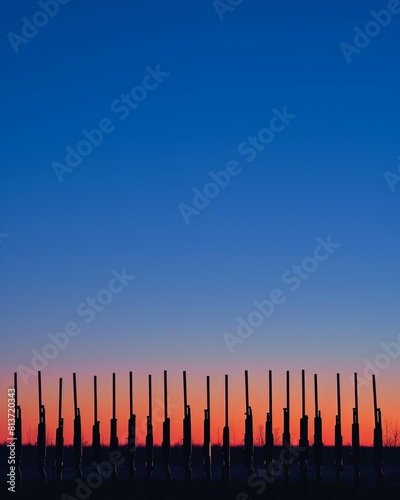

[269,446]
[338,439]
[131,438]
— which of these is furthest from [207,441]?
[338,439]

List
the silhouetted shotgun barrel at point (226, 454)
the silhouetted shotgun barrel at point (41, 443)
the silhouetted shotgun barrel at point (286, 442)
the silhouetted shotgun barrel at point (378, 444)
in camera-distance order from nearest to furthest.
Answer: the silhouetted shotgun barrel at point (41, 443)
the silhouetted shotgun barrel at point (286, 442)
the silhouetted shotgun barrel at point (226, 454)
the silhouetted shotgun barrel at point (378, 444)

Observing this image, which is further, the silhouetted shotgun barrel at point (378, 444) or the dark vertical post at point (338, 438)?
the dark vertical post at point (338, 438)

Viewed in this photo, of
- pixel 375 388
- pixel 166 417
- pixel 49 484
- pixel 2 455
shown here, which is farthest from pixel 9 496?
pixel 2 455

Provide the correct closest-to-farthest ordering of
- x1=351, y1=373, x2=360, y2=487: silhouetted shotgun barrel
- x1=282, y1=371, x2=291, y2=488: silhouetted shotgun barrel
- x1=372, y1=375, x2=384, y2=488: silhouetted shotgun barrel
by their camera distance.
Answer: x1=282, y1=371, x2=291, y2=488: silhouetted shotgun barrel, x1=372, y1=375, x2=384, y2=488: silhouetted shotgun barrel, x1=351, y1=373, x2=360, y2=487: silhouetted shotgun barrel

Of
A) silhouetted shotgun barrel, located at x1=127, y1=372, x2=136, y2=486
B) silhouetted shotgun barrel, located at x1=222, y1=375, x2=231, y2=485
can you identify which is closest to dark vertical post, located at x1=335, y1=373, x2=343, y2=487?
silhouetted shotgun barrel, located at x1=222, y1=375, x2=231, y2=485

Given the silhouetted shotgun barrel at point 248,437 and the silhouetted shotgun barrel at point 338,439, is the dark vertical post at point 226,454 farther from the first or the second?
the silhouetted shotgun barrel at point 338,439

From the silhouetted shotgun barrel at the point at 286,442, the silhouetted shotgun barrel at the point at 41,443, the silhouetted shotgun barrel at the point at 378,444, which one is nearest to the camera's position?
the silhouetted shotgun barrel at the point at 41,443

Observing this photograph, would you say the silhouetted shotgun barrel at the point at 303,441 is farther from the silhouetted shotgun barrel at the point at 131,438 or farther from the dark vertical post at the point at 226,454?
the silhouetted shotgun barrel at the point at 131,438

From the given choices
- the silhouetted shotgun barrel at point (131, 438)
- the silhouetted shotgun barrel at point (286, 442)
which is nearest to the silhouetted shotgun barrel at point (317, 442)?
the silhouetted shotgun barrel at point (286, 442)

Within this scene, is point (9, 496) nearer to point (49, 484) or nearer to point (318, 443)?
point (49, 484)

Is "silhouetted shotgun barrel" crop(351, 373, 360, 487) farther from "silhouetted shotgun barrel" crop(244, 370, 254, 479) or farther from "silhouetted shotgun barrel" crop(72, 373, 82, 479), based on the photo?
"silhouetted shotgun barrel" crop(72, 373, 82, 479)

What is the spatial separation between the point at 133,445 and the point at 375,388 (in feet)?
33.2

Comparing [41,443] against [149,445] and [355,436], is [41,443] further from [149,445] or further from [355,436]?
[355,436]

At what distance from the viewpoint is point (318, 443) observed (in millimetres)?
42406
